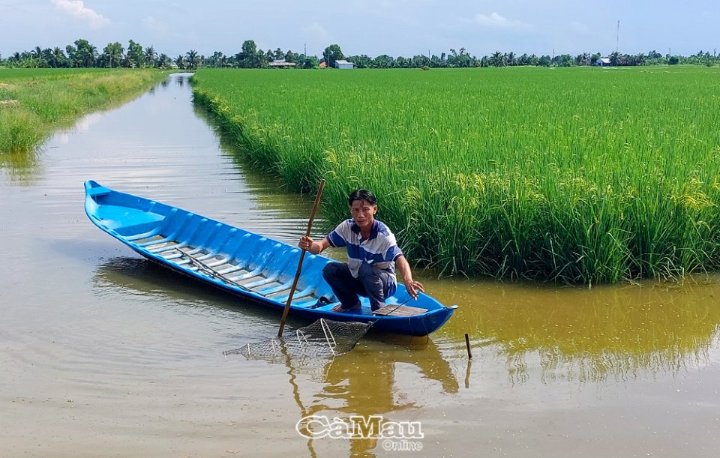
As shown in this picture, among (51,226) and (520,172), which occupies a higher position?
(520,172)

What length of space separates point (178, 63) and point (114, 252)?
121 m

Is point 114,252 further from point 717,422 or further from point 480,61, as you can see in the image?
point 480,61

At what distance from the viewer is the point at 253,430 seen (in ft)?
12.3

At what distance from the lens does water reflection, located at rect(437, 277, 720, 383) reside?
4621 millimetres

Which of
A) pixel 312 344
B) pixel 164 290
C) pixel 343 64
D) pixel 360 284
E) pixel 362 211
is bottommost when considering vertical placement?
pixel 164 290

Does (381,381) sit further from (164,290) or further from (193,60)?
(193,60)

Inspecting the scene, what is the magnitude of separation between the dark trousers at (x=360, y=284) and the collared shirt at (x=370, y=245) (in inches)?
1.6

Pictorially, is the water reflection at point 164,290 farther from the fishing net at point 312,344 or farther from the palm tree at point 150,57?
the palm tree at point 150,57

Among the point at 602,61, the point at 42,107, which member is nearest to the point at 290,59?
the point at 602,61

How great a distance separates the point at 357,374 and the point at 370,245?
0.91 m

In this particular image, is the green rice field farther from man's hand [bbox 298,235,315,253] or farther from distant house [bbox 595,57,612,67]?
distant house [bbox 595,57,612,67]

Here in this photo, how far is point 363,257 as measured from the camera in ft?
16.6

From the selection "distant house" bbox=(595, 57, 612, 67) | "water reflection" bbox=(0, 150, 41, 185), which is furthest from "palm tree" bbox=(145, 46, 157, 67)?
"water reflection" bbox=(0, 150, 41, 185)

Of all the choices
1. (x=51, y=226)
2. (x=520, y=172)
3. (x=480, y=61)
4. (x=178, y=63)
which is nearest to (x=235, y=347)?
(x=520, y=172)
